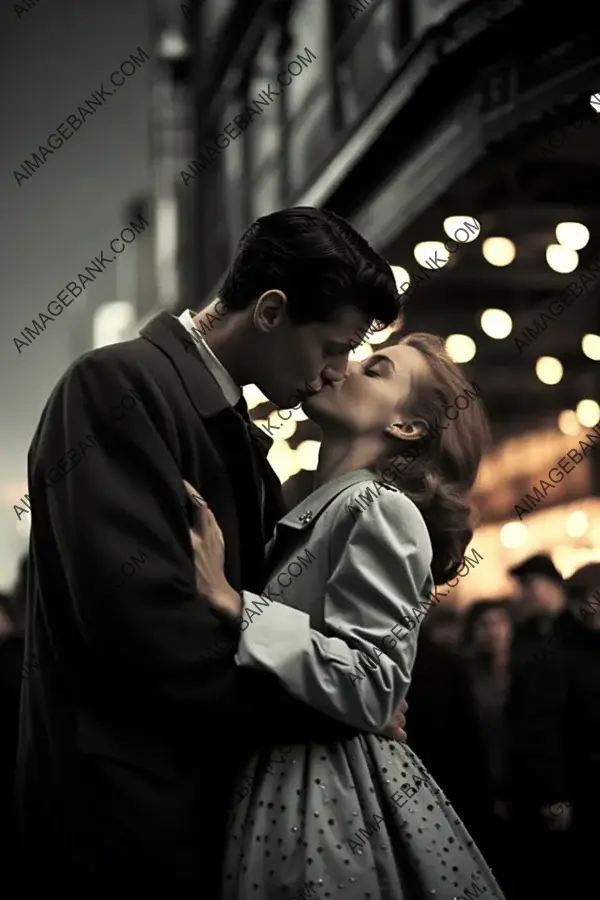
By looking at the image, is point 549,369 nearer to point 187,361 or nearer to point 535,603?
point 535,603

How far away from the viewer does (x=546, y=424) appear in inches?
170

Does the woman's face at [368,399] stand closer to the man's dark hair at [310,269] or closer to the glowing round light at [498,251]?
the man's dark hair at [310,269]

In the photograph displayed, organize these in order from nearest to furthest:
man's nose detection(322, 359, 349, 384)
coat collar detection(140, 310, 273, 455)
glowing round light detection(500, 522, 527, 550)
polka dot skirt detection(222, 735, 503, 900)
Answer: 1. polka dot skirt detection(222, 735, 503, 900)
2. coat collar detection(140, 310, 273, 455)
3. man's nose detection(322, 359, 349, 384)
4. glowing round light detection(500, 522, 527, 550)

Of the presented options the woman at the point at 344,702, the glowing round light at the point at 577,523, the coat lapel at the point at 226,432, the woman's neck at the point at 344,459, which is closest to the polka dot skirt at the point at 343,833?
the woman at the point at 344,702

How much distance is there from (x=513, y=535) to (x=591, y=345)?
0.67 metres

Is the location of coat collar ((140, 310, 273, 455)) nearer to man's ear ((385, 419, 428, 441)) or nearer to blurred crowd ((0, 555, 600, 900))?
man's ear ((385, 419, 428, 441))

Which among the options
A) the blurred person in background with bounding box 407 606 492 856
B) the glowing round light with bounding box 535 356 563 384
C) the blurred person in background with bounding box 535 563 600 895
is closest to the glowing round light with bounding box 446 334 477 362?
the glowing round light with bounding box 535 356 563 384

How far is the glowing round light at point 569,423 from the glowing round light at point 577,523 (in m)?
0.37

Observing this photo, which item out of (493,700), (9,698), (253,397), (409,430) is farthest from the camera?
(493,700)

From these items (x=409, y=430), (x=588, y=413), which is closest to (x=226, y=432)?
(x=409, y=430)

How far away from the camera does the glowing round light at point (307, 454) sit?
3.40 meters

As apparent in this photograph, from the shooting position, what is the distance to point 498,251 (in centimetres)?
430

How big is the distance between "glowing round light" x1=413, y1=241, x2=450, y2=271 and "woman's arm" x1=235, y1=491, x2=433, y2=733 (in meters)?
2.40

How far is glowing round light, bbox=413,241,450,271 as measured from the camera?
4.10 meters
